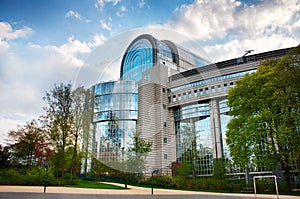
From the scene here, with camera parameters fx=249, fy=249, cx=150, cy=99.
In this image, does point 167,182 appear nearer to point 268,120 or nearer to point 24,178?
point 268,120

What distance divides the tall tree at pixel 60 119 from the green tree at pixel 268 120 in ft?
54.3

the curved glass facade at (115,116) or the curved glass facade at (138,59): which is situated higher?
the curved glass facade at (138,59)

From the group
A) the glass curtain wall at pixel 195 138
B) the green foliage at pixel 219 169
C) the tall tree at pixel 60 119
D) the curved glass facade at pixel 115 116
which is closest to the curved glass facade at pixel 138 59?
the curved glass facade at pixel 115 116

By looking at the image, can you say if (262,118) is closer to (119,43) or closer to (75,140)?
(119,43)

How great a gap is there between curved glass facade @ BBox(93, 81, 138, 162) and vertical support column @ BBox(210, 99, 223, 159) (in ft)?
45.0

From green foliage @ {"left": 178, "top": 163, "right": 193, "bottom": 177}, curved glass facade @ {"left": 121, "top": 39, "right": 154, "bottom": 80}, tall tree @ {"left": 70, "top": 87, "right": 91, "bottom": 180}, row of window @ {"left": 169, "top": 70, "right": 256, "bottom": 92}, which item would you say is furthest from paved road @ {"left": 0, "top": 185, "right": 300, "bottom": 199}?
row of window @ {"left": 169, "top": 70, "right": 256, "bottom": 92}

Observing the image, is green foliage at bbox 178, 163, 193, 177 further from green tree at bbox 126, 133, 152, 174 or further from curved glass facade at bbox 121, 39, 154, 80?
curved glass facade at bbox 121, 39, 154, 80

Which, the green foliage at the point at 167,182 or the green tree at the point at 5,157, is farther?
the green foliage at the point at 167,182

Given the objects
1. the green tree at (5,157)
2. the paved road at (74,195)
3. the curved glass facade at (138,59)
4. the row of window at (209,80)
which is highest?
the curved glass facade at (138,59)

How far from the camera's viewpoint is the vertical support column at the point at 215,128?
4269 cm

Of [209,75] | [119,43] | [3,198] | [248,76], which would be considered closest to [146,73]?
[209,75]

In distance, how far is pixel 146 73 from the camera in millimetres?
41594

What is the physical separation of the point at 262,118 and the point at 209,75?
79.7ft

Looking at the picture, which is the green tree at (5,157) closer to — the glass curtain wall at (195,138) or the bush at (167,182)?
the bush at (167,182)
